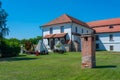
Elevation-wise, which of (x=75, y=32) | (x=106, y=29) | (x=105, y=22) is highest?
(x=105, y=22)

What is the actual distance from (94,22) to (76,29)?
51.8 feet

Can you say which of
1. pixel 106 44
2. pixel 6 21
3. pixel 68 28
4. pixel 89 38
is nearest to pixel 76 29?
pixel 68 28

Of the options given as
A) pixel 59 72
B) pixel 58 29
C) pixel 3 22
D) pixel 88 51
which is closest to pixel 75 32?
pixel 58 29

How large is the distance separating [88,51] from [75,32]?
35.2 m

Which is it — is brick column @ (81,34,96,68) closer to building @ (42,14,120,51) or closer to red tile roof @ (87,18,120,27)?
building @ (42,14,120,51)

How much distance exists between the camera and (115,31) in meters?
53.3

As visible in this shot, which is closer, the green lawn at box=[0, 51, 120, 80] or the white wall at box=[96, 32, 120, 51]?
the green lawn at box=[0, 51, 120, 80]

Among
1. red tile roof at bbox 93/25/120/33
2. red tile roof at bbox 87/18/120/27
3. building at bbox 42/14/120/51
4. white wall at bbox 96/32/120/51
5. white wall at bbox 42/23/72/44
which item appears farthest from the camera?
red tile roof at bbox 87/18/120/27

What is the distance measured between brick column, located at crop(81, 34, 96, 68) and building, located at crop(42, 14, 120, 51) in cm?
3076

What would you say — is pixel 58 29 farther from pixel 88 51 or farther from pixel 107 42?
pixel 88 51

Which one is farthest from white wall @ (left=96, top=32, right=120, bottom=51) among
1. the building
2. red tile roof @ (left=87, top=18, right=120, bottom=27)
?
red tile roof @ (left=87, top=18, right=120, bottom=27)

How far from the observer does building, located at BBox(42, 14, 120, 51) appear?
47062 mm

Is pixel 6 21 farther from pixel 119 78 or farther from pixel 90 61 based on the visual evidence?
pixel 119 78

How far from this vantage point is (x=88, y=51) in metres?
13.9
